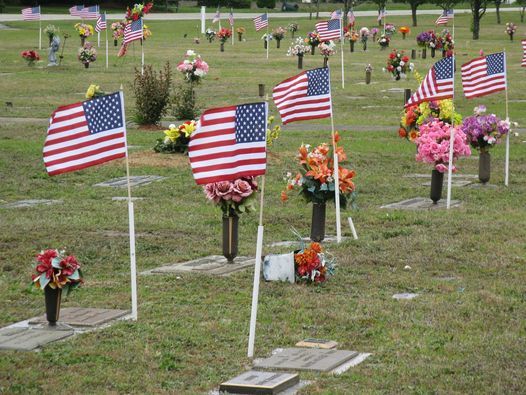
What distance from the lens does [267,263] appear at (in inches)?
527

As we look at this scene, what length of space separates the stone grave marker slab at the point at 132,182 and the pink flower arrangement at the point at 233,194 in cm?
735

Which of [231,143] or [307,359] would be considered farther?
[231,143]

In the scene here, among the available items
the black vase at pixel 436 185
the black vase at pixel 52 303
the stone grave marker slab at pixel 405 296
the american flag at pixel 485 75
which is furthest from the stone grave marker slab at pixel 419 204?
the black vase at pixel 52 303

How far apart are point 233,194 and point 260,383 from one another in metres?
4.65

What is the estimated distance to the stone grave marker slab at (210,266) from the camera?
45.7 feet

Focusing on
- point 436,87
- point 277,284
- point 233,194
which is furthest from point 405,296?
point 436,87

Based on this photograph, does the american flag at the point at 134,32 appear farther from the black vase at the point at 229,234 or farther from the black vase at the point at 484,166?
the black vase at the point at 229,234

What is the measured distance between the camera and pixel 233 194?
13.9m

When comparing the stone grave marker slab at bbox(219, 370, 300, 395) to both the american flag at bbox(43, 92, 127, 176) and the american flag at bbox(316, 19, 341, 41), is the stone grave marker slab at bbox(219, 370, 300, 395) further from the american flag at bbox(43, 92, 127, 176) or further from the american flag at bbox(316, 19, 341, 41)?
the american flag at bbox(316, 19, 341, 41)

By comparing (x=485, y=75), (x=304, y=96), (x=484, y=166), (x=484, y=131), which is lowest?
(x=484, y=166)

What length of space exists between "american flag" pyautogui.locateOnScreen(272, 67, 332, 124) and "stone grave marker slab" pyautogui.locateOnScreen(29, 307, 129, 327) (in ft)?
12.9

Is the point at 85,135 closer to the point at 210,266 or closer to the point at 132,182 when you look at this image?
the point at 210,266

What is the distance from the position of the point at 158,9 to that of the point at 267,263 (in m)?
88.2

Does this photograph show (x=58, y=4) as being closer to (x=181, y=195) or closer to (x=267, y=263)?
(x=181, y=195)
